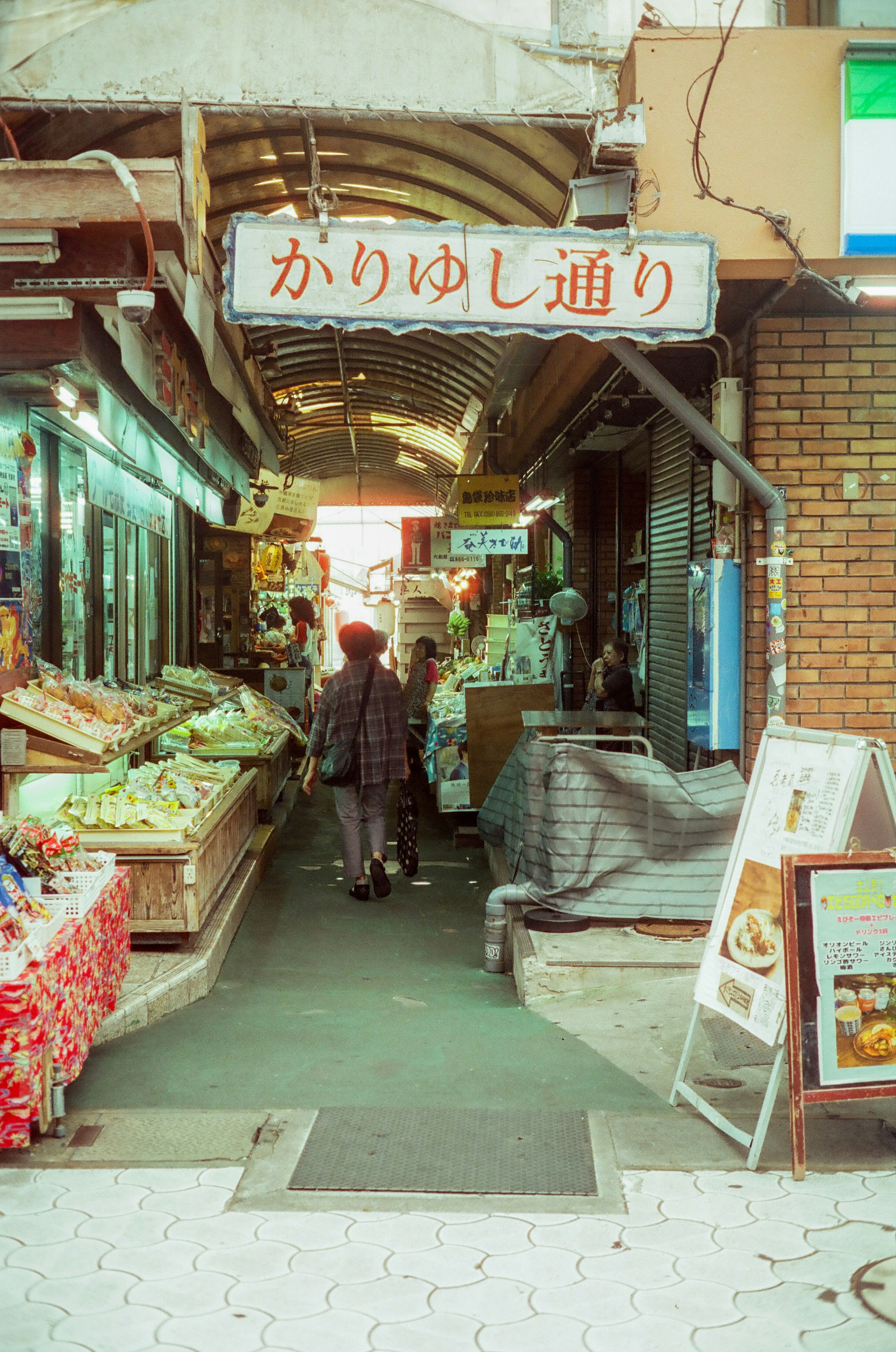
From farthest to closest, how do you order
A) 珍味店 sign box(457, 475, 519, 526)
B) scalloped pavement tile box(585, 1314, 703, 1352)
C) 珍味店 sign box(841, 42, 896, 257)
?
珍味店 sign box(457, 475, 519, 526) < 珍味店 sign box(841, 42, 896, 257) < scalloped pavement tile box(585, 1314, 703, 1352)

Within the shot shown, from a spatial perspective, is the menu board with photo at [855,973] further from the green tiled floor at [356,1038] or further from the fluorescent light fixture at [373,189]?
the fluorescent light fixture at [373,189]

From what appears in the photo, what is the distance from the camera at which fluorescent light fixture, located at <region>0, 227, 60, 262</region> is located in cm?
434

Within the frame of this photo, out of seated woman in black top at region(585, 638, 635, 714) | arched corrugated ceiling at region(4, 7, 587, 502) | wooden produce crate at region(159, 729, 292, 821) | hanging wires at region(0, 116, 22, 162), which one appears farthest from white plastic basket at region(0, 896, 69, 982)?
seated woman in black top at region(585, 638, 635, 714)

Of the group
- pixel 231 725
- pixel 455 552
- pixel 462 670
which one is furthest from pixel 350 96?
Result: pixel 462 670

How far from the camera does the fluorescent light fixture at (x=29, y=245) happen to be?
4.34 meters

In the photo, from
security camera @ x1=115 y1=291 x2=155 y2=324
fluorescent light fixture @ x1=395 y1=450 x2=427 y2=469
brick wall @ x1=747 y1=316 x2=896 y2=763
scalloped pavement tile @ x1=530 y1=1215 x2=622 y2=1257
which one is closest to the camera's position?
scalloped pavement tile @ x1=530 y1=1215 x2=622 y2=1257

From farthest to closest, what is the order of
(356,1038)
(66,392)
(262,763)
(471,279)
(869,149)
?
(262,763) → (66,392) → (869,149) → (356,1038) → (471,279)

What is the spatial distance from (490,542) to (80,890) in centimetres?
1016

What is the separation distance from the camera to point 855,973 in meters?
3.63

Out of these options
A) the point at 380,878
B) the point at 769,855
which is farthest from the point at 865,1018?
the point at 380,878

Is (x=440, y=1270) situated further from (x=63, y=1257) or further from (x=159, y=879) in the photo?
(x=159, y=879)

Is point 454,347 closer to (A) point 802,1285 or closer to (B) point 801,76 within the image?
(B) point 801,76

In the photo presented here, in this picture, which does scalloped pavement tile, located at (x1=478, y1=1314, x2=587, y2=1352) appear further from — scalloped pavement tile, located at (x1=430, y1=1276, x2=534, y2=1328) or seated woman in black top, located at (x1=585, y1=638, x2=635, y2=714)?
seated woman in black top, located at (x1=585, y1=638, x2=635, y2=714)

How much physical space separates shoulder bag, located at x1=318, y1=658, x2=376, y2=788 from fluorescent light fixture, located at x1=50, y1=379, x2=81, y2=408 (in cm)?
300
